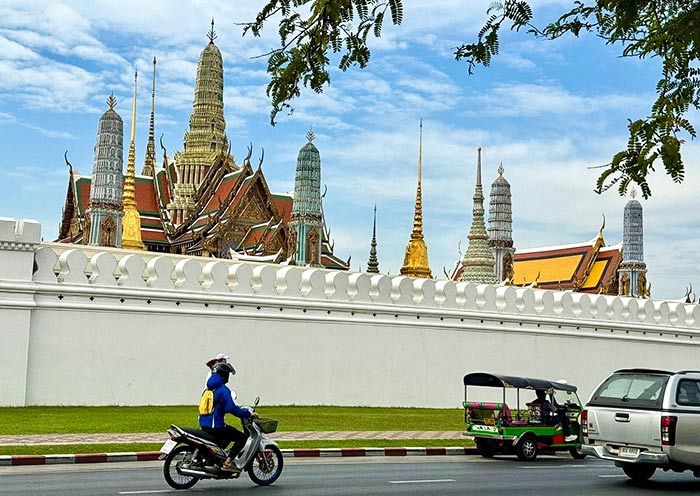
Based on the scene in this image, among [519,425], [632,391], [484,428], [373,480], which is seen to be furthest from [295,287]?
[632,391]

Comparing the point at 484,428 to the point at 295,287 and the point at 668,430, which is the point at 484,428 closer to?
the point at 668,430

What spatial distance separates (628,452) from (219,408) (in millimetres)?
4604

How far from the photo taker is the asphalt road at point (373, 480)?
10.2 m

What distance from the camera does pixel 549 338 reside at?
23.1 meters

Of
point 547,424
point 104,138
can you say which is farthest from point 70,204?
point 547,424

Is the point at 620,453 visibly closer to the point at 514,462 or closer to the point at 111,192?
the point at 514,462

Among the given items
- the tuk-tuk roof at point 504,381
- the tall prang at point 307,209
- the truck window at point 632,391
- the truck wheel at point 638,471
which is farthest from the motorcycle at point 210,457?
the tall prang at point 307,209

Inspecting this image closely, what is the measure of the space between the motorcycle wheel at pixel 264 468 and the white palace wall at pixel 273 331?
761 centimetres

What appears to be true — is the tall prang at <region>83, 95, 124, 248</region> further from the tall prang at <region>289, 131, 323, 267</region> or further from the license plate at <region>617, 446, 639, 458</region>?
the license plate at <region>617, 446, 639, 458</region>

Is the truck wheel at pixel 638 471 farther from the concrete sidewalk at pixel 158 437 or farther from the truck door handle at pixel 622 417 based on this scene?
Answer: the concrete sidewalk at pixel 158 437

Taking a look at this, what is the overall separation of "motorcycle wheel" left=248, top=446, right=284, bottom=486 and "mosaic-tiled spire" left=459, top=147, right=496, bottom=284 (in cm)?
4145

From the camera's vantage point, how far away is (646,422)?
37.6 ft

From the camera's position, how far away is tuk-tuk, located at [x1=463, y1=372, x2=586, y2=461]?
1495 centimetres

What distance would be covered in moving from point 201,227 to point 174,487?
36.3 metres
